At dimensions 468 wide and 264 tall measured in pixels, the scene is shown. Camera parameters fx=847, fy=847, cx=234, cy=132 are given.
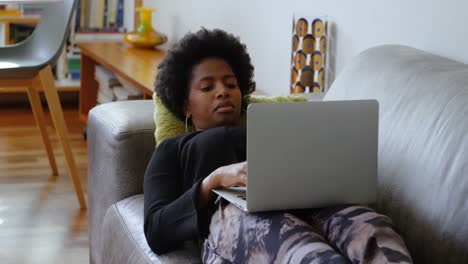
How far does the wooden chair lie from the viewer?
3.31 meters

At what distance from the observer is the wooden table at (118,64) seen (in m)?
3.41

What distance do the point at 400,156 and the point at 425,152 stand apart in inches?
3.2

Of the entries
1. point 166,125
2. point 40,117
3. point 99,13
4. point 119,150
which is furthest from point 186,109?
point 99,13

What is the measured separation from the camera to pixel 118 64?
12.4ft

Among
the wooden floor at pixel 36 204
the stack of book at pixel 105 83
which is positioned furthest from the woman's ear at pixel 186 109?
the stack of book at pixel 105 83

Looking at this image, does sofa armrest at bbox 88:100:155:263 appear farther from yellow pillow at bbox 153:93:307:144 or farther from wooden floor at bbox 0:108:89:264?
wooden floor at bbox 0:108:89:264

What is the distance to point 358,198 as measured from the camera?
162 centimetres

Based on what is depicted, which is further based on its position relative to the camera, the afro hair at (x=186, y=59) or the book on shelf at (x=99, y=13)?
the book on shelf at (x=99, y=13)

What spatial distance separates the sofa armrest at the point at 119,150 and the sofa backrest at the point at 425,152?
0.58 metres

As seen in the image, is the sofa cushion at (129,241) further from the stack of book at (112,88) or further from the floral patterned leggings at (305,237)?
the stack of book at (112,88)

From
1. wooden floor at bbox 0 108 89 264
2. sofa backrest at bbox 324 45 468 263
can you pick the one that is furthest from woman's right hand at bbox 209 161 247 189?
wooden floor at bbox 0 108 89 264

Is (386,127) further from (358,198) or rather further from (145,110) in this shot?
(145,110)

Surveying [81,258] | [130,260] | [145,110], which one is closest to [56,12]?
[81,258]

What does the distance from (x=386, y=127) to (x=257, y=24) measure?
1599 millimetres
